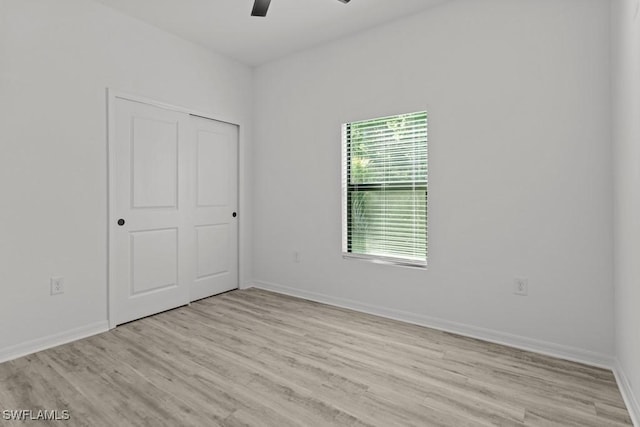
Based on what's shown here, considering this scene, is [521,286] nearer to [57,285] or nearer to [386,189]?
[386,189]

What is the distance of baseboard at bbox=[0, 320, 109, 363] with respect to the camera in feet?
7.99

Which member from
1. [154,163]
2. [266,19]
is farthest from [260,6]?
[154,163]

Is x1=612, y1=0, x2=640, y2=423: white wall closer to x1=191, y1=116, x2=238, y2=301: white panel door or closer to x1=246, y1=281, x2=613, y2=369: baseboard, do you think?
x1=246, y1=281, x2=613, y2=369: baseboard

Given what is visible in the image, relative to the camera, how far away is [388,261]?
10.9 ft

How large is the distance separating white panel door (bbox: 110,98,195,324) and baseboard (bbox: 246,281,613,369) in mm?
1416

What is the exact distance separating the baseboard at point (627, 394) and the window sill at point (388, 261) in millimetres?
1399

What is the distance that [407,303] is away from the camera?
3.17 meters

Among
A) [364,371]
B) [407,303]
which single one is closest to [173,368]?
[364,371]

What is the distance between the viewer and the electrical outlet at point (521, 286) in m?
2.58

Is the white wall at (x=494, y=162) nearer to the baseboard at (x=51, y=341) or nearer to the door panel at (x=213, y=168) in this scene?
the door panel at (x=213, y=168)

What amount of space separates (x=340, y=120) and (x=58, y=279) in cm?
286

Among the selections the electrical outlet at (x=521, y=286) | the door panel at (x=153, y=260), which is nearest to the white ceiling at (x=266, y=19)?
the door panel at (x=153, y=260)

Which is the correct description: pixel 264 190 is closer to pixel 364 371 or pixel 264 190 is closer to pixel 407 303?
pixel 407 303
